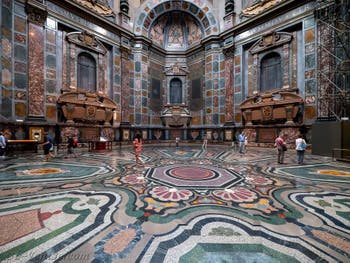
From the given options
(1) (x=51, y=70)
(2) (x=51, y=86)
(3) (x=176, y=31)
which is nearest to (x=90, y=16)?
(1) (x=51, y=70)

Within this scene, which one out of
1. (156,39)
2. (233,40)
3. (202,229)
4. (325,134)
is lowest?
(202,229)

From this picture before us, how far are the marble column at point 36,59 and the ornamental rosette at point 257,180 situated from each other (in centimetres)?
1205

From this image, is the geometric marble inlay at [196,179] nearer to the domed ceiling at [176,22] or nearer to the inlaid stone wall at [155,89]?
the inlaid stone wall at [155,89]

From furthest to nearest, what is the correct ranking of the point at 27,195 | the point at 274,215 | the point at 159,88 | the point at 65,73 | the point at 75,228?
the point at 159,88 → the point at 65,73 → the point at 27,195 → the point at 274,215 → the point at 75,228

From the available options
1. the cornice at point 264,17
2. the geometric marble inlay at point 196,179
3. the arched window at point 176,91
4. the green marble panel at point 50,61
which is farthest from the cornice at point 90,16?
the geometric marble inlay at point 196,179

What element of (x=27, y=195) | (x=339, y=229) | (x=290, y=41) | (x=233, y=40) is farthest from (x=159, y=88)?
(x=339, y=229)

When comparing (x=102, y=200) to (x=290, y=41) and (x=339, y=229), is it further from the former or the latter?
(x=290, y=41)

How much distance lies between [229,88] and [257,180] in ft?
39.1

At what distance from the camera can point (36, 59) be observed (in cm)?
962

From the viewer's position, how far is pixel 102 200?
8.97 ft

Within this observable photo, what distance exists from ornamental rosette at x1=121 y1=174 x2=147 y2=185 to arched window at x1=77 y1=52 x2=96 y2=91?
11185 millimetres

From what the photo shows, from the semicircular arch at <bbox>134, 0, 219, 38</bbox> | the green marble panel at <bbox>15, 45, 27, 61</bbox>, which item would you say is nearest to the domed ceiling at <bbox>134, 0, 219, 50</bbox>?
the semicircular arch at <bbox>134, 0, 219, 38</bbox>

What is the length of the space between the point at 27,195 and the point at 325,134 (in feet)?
38.5

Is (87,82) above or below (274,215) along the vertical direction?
above
